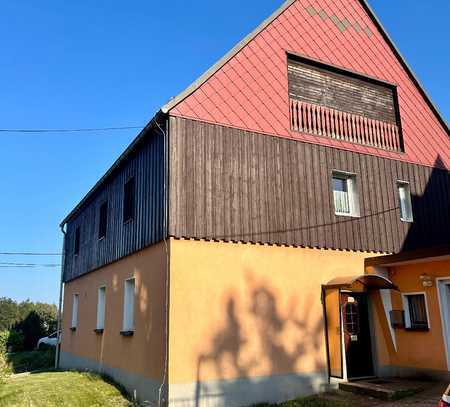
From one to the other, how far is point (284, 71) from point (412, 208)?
563 cm

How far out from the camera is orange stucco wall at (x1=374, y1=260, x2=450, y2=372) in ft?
36.2

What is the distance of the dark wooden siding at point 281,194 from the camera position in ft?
33.7

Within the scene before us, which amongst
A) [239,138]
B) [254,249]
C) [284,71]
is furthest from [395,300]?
[284,71]

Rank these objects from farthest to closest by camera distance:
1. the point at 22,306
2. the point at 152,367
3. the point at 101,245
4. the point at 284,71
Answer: the point at 22,306
the point at 101,245
the point at 284,71
the point at 152,367

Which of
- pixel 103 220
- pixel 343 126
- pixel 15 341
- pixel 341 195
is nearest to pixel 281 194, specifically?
pixel 341 195

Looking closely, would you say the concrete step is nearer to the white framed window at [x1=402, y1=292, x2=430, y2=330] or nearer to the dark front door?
the dark front door

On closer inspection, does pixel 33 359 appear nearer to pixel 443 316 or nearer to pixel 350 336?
pixel 350 336

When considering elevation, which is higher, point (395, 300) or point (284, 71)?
point (284, 71)

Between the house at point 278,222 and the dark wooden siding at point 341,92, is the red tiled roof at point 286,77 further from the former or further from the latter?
the dark wooden siding at point 341,92

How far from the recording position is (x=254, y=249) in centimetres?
1059

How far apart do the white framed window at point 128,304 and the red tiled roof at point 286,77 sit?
4.91 m

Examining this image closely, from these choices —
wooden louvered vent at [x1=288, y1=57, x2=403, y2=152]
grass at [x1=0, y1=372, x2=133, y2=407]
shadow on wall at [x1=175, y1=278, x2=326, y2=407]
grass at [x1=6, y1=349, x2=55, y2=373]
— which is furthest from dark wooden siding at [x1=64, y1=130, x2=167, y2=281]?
grass at [x1=6, y1=349, x2=55, y2=373]

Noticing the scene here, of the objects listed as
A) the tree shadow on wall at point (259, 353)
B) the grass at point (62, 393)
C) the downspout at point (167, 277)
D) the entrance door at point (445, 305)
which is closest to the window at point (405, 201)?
the entrance door at point (445, 305)

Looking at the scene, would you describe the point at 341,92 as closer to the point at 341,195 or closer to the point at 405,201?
the point at 341,195
